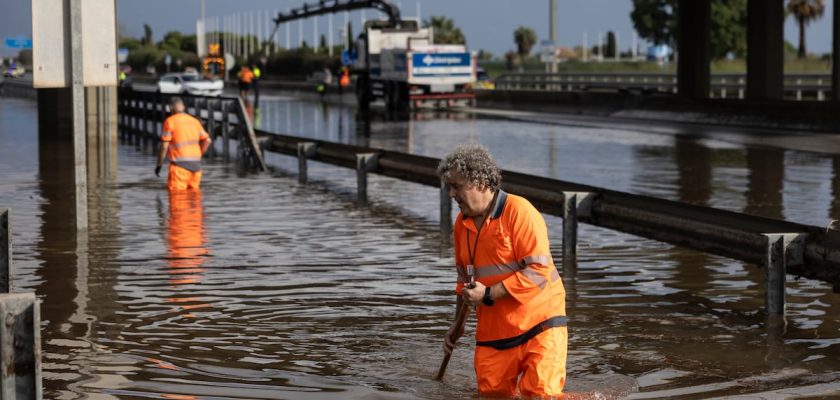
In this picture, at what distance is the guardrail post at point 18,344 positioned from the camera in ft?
17.3

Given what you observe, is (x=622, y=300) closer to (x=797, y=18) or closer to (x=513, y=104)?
(x=513, y=104)

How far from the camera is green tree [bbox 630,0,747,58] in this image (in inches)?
5167

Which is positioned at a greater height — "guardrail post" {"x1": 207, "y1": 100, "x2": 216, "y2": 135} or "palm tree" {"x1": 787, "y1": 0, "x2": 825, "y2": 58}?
"palm tree" {"x1": 787, "y1": 0, "x2": 825, "y2": 58}

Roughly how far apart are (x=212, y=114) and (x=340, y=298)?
19.2m

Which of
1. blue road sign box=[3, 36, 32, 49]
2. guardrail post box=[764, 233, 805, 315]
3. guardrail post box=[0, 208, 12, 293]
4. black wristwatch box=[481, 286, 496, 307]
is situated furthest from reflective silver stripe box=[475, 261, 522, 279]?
blue road sign box=[3, 36, 32, 49]

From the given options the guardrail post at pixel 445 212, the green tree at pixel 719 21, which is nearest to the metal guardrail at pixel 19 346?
the guardrail post at pixel 445 212

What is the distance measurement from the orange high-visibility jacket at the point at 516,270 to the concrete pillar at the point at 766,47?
3270 cm

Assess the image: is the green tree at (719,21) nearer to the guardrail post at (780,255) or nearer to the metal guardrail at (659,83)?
the metal guardrail at (659,83)

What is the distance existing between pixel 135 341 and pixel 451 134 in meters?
27.2

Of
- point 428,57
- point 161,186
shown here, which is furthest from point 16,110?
point 161,186

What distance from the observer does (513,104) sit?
172 ft

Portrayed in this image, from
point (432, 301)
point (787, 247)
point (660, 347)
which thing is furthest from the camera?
point (432, 301)

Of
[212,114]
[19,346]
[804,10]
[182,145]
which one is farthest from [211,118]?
[804,10]

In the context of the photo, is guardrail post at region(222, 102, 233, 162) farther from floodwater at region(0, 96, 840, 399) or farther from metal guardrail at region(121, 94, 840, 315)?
metal guardrail at region(121, 94, 840, 315)
